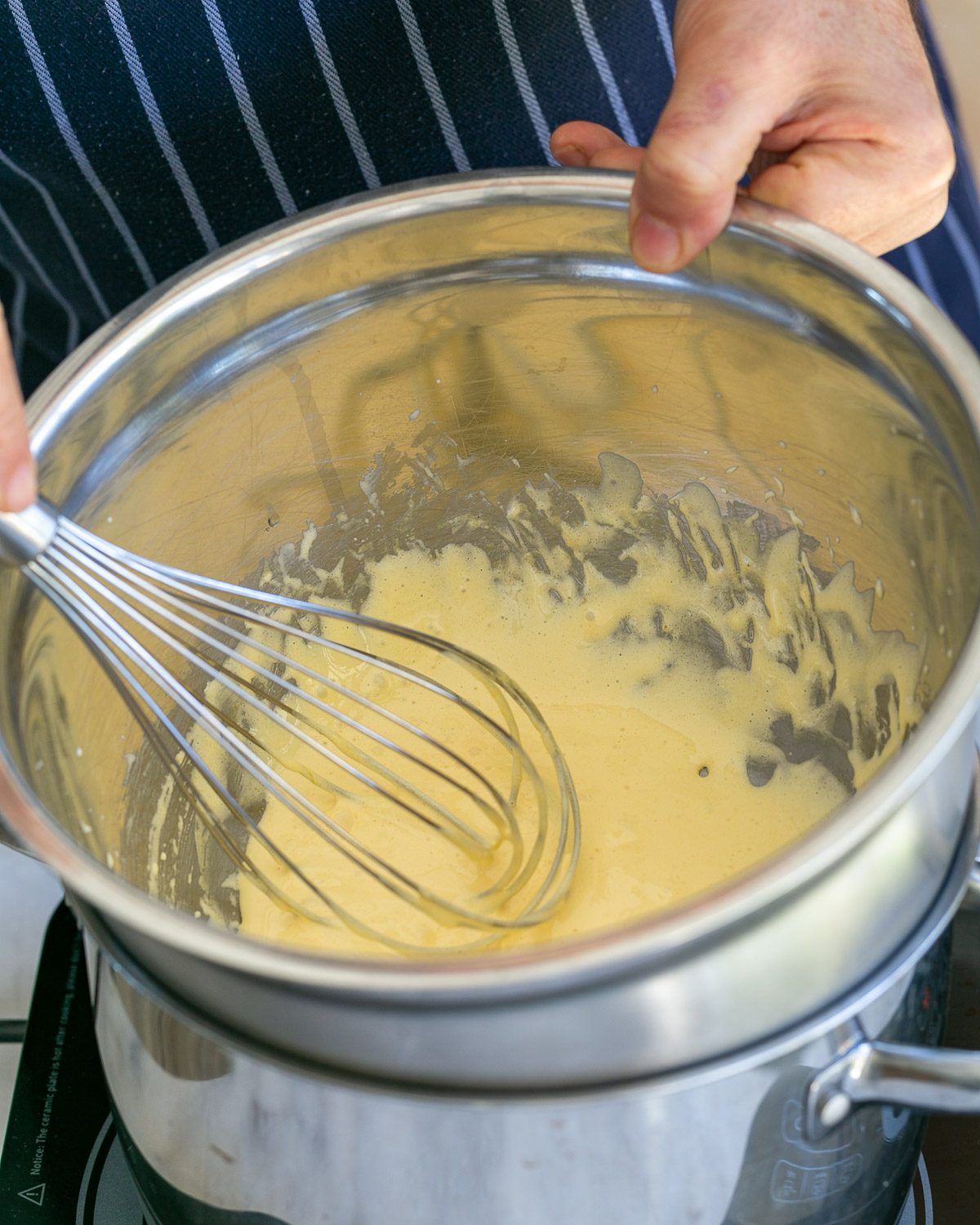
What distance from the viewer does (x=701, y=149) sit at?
491 mm

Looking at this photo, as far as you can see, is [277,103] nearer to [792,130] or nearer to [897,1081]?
[792,130]

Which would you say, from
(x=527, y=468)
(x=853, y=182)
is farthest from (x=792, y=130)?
(x=527, y=468)

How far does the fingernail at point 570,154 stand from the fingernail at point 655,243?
0.13 meters

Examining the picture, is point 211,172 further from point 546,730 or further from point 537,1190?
point 537,1190

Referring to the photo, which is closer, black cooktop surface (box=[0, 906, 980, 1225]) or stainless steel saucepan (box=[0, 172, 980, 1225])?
stainless steel saucepan (box=[0, 172, 980, 1225])

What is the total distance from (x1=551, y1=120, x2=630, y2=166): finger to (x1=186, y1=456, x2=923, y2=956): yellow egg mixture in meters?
0.15

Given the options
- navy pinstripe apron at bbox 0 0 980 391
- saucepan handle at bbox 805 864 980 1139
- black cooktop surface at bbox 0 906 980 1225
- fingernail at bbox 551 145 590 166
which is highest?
navy pinstripe apron at bbox 0 0 980 391

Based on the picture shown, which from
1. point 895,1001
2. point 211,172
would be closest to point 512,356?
point 211,172

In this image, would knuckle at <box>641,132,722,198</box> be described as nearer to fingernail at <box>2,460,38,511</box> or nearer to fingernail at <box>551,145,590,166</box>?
fingernail at <box>551,145,590,166</box>

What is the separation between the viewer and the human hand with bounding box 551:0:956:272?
1.63ft

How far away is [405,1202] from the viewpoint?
400 mm

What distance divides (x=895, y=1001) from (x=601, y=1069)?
0.38 ft

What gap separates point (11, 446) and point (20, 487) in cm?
2

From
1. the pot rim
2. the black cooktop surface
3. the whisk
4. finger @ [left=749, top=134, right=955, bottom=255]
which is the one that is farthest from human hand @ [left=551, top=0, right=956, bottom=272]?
the black cooktop surface
